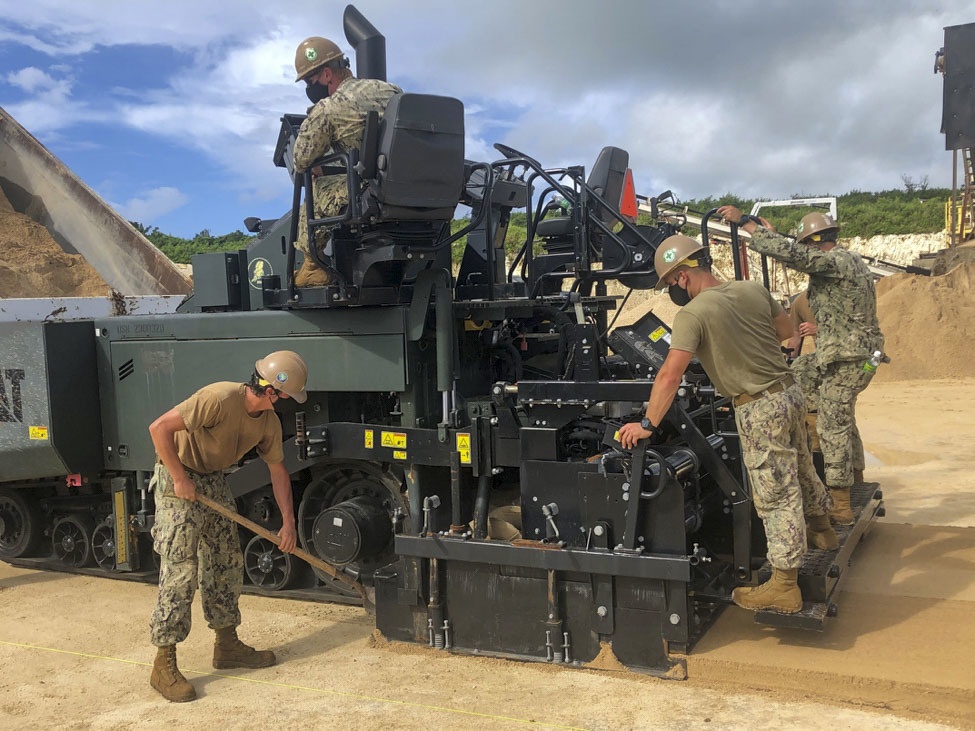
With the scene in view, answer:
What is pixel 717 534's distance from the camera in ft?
17.1

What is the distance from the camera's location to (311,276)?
5.20 m

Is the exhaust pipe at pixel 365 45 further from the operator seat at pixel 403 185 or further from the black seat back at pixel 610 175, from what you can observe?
the black seat back at pixel 610 175

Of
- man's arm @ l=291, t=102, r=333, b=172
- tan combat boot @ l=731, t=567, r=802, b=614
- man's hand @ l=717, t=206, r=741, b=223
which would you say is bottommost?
tan combat boot @ l=731, t=567, r=802, b=614

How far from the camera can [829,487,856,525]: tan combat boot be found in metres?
5.41

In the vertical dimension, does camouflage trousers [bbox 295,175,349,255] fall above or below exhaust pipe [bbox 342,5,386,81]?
below

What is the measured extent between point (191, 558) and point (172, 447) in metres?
0.55

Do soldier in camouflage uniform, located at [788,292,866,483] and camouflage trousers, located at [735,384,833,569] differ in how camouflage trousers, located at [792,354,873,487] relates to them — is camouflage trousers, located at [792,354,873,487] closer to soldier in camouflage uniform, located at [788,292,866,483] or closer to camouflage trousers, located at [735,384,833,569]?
soldier in camouflage uniform, located at [788,292,866,483]

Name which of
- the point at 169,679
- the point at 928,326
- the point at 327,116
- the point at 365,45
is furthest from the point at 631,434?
the point at 928,326

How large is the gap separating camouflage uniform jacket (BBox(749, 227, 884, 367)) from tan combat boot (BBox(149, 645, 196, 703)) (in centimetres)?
377

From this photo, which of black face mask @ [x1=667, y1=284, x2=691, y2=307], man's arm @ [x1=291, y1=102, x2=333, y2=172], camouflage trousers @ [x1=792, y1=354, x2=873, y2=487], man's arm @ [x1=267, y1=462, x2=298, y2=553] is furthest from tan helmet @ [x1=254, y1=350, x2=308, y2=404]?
camouflage trousers @ [x1=792, y1=354, x2=873, y2=487]

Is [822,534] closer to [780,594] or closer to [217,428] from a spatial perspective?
[780,594]

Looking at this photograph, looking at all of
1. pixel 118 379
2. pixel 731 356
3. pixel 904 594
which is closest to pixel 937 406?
pixel 904 594

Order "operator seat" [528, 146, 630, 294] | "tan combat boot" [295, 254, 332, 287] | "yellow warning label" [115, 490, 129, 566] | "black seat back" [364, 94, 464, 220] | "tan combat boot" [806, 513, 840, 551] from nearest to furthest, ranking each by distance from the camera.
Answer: "black seat back" [364, 94, 464, 220], "tan combat boot" [806, 513, 840, 551], "tan combat boot" [295, 254, 332, 287], "operator seat" [528, 146, 630, 294], "yellow warning label" [115, 490, 129, 566]

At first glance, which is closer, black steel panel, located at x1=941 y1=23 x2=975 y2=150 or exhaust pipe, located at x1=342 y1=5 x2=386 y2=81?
exhaust pipe, located at x1=342 y1=5 x2=386 y2=81
